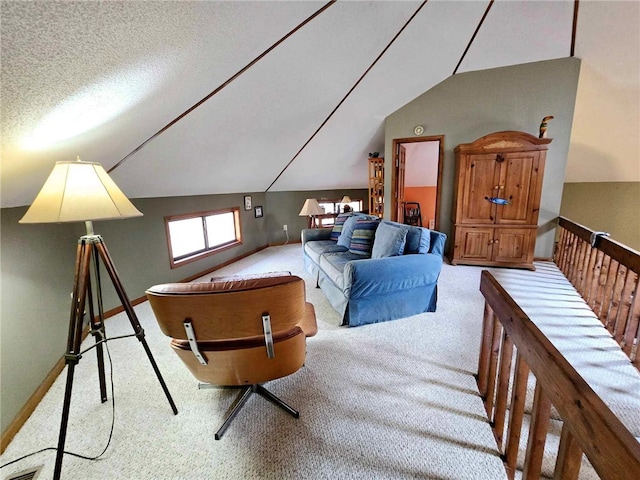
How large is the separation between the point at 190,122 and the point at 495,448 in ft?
10.3

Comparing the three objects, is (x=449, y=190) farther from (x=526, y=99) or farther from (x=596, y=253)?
(x=596, y=253)

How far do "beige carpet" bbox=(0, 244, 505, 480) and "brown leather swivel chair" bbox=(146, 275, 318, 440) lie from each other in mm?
367

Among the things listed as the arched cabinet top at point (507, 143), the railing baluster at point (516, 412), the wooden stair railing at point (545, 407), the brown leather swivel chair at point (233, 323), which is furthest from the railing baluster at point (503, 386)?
the arched cabinet top at point (507, 143)

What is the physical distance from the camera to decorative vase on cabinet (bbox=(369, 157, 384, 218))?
4.95m

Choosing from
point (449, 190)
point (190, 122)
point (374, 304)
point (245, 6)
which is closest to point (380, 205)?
point (449, 190)

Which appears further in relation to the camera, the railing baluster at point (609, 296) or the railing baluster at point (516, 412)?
the railing baluster at point (609, 296)

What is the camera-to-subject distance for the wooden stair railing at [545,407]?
1.90ft

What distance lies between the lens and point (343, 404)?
1.60m

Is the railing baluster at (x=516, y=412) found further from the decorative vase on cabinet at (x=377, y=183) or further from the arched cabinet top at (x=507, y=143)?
the decorative vase on cabinet at (x=377, y=183)

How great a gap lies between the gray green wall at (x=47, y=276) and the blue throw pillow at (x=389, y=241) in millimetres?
2707

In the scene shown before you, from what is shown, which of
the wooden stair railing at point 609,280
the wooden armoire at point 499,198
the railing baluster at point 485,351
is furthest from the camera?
the wooden armoire at point 499,198

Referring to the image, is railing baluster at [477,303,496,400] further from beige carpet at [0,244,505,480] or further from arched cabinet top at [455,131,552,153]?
arched cabinet top at [455,131,552,153]

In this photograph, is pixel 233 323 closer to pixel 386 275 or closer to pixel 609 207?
pixel 386 275

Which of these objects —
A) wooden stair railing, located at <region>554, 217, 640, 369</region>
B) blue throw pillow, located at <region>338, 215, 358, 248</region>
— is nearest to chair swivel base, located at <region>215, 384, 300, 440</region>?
blue throw pillow, located at <region>338, 215, 358, 248</region>
